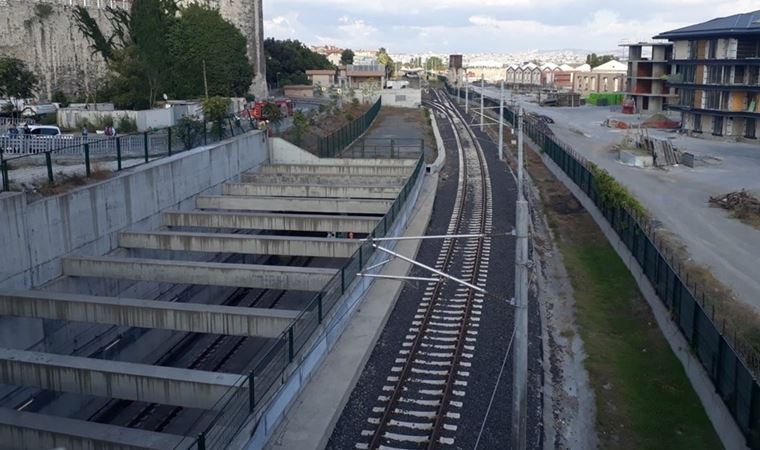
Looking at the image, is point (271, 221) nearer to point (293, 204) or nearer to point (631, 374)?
point (293, 204)

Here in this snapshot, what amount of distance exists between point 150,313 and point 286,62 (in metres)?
95.7

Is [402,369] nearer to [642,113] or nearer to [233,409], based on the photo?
[233,409]

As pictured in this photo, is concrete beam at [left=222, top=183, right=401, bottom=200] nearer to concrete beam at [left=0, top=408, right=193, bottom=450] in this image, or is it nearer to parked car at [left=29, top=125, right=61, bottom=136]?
parked car at [left=29, top=125, right=61, bottom=136]

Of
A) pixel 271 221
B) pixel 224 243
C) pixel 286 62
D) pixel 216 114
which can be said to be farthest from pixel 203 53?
pixel 286 62

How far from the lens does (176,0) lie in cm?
6462

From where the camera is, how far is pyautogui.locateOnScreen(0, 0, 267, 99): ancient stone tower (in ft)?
189

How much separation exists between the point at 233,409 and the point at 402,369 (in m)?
5.21

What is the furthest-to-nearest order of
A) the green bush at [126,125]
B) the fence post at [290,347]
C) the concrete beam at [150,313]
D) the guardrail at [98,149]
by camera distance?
the green bush at [126,125] < the guardrail at [98,149] < the concrete beam at [150,313] < the fence post at [290,347]

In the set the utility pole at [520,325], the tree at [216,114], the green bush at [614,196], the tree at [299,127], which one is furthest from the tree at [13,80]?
the utility pole at [520,325]

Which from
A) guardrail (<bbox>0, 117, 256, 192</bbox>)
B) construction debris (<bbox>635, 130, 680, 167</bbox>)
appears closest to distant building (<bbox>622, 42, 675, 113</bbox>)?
construction debris (<bbox>635, 130, 680, 167</bbox>)

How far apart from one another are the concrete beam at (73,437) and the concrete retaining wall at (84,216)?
291 inches

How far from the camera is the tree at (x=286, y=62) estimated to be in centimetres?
10775

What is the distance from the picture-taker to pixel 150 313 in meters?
19.1

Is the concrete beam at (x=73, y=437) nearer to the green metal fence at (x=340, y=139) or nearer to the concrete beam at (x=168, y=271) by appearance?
the concrete beam at (x=168, y=271)
